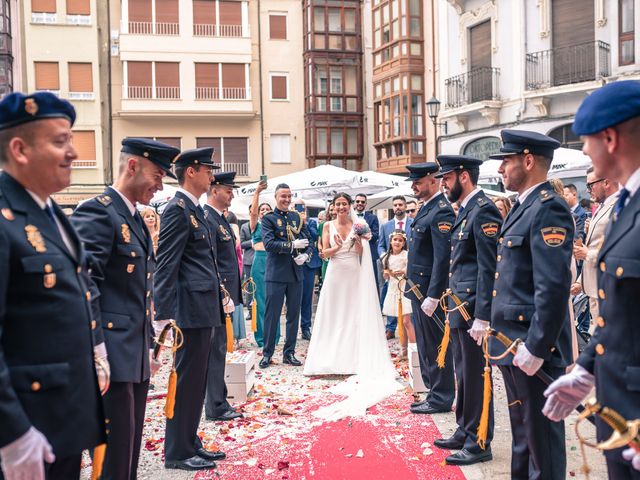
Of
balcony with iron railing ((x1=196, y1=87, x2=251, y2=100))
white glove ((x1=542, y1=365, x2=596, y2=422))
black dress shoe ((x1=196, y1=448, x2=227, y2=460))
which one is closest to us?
white glove ((x1=542, y1=365, x2=596, y2=422))

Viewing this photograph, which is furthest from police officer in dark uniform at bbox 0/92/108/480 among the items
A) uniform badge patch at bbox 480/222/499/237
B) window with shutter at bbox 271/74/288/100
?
window with shutter at bbox 271/74/288/100

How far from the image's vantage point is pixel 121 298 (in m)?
3.79

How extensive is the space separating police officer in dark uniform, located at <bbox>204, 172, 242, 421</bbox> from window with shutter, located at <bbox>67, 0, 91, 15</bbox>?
29.6 meters

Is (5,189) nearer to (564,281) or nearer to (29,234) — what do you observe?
(29,234)

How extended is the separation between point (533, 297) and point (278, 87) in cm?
3234

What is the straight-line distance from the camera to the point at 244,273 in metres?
12.9

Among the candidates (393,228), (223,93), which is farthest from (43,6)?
(393,228)

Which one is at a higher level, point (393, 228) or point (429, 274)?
point (393, 228)

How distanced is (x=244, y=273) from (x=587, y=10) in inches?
524

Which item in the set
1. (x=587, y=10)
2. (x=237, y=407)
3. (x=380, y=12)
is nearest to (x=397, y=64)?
(x=380, y=12)

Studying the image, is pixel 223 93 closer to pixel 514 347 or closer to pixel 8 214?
pixel 514 347

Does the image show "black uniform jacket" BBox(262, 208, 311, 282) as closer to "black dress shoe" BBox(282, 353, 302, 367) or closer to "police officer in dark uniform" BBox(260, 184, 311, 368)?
"police officer in dark uniform" BBox(260, 184, 311, 368)

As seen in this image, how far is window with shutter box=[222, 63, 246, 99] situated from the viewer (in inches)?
1323

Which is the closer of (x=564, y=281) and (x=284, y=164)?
(x=564, y=281)
